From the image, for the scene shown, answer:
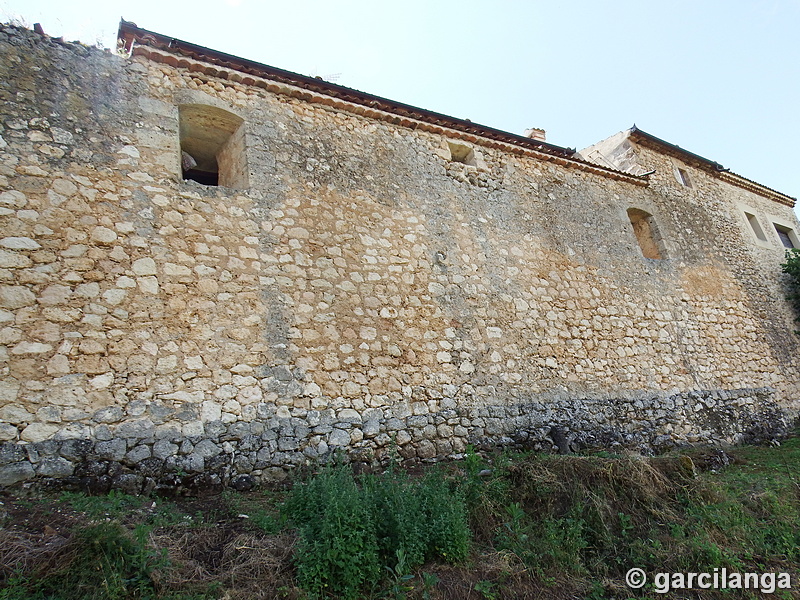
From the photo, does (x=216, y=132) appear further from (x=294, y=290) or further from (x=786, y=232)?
(x=786, y=232)

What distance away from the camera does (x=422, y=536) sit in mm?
3457

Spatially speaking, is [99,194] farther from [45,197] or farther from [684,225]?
[684,225]

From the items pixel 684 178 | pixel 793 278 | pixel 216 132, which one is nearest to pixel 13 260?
pixel 216 132

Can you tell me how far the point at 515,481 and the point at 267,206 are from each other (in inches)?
165

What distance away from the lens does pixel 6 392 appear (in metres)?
3.75

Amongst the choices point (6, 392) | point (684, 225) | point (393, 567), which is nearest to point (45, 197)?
point (6, 392)

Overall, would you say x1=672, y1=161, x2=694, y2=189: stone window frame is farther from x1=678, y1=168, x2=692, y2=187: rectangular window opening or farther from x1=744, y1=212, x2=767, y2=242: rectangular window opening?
x1=744, y1=212, x2=767, y2=242: rectangular window opening

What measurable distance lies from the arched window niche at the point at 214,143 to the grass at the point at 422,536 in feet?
A: 12.6

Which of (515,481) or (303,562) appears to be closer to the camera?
(303,562)

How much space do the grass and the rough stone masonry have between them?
669mm

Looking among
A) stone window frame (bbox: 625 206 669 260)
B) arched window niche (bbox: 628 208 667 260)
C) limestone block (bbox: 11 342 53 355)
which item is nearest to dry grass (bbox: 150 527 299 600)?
limestone block (bbox: 11 342 53 355)

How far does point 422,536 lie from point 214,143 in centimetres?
567

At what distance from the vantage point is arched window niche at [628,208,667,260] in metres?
9.75

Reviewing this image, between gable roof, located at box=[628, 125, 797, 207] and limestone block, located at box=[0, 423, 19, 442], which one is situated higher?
gable roof, located at box=[628, 125, 797, 207]
